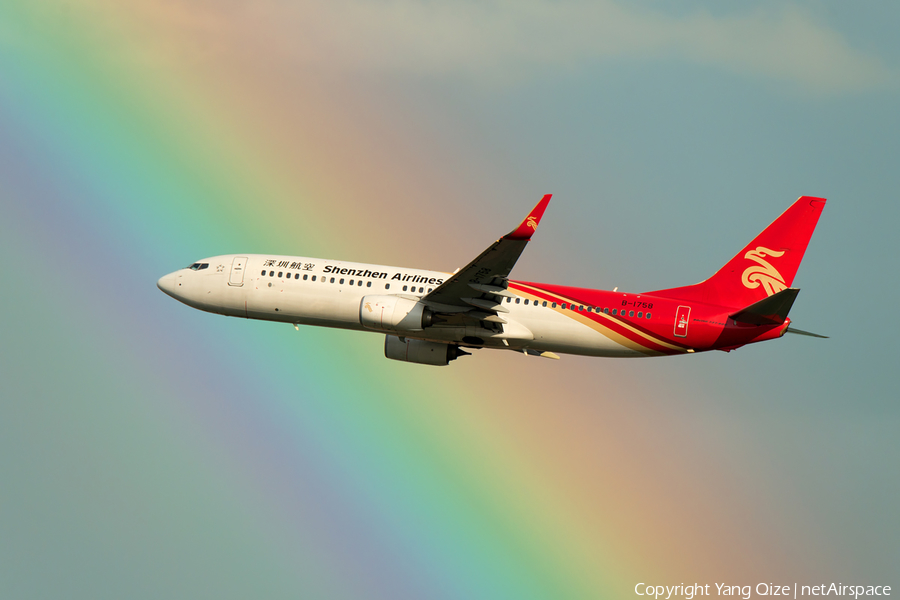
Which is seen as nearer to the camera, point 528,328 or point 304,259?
point 528,328

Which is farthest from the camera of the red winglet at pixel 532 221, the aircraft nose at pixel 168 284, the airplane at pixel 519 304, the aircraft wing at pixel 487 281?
the aircraft nose at pixel 168 284

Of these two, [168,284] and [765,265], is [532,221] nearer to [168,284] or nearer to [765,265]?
[765,265]

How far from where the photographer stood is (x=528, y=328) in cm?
4272

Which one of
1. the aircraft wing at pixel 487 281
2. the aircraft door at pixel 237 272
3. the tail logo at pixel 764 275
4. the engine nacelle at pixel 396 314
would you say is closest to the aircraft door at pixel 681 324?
the tail logo at pixel 764 275

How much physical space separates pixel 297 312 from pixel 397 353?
5.62 metres

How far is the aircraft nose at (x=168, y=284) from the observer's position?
158 ft

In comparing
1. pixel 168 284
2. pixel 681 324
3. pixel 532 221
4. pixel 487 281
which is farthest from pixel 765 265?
pixel 168 284

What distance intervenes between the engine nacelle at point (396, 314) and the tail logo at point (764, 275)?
50.2 feet

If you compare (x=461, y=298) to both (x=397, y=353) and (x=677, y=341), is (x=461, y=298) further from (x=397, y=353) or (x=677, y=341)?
(x=677, y=341)

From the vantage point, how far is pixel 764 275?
44.2 m

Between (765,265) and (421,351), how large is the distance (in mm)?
17109

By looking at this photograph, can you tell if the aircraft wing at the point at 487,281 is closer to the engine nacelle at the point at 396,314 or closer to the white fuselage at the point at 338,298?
the engine nacelle at the point at 396,314

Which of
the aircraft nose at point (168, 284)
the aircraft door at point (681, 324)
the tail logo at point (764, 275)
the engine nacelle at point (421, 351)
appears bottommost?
the engine nacelle at point (421, 351)

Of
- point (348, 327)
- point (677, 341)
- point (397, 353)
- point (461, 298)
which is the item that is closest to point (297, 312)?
point (348, 327)
